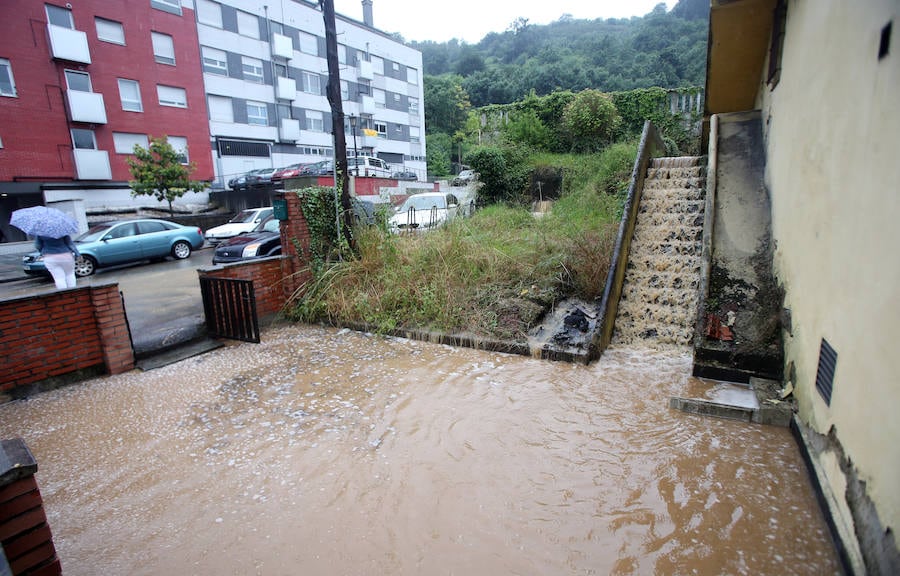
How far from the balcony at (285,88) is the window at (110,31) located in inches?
339

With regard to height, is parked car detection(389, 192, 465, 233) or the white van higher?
the white van

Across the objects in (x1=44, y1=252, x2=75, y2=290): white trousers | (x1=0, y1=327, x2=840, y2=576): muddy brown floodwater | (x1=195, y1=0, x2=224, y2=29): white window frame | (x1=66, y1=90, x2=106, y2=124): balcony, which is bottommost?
(x1=0, y1=327, x2=840, y2=576): muddy brown floodwater

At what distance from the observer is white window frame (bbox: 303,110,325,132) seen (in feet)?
101

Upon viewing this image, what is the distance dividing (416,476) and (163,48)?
27.6 metres

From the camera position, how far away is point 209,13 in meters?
24.8

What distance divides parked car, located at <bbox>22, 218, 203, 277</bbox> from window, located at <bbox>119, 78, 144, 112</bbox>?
39.7 ft

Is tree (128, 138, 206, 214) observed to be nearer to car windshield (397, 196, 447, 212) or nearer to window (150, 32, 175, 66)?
window (150, 32, 175, 66)

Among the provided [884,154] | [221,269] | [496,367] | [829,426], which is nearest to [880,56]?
[884,154]

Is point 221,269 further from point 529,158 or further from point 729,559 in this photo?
point 529,158

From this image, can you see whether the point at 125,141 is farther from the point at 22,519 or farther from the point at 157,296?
the point at 22,519

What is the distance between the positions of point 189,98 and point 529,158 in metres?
19.3

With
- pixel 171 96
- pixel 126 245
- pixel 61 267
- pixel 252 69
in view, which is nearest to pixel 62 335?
pixel 61 267

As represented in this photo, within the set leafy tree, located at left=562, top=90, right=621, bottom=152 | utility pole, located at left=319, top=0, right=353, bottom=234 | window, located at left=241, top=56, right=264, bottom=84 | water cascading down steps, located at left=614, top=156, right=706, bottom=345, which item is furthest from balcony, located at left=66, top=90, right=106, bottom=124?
water cascading down steps, located at left=614, top=156, right=706, bottom=345

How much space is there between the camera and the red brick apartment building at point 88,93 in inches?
712
